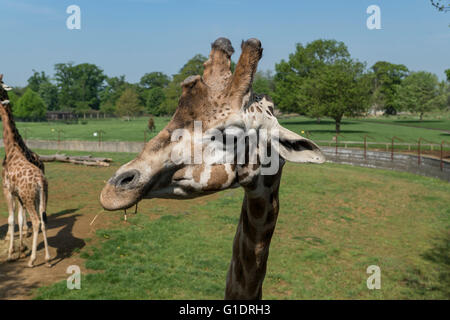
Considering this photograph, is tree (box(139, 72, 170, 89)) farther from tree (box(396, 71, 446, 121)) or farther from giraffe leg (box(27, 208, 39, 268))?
giraffe leg (box(27, 208, 39, 268))

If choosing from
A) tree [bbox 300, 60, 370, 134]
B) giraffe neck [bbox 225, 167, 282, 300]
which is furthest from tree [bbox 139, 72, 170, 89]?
giraffe neck [bbox 225, 167, 282, 300]

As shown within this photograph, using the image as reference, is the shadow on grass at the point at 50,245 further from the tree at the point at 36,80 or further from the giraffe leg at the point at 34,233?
the tree at the point at 36,80

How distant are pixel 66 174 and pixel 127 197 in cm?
1926

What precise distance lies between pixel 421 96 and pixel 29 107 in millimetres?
93450

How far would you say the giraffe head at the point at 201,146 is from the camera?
7.13ft

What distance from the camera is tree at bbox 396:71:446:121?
84750mm

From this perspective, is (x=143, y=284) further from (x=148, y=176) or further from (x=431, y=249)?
(x=431, y=249)

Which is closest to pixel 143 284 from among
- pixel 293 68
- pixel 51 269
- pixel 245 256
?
pixel 51 269

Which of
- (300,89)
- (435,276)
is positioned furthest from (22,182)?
(300,89)

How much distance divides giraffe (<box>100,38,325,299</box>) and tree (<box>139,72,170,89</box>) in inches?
4943

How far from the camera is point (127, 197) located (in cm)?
210

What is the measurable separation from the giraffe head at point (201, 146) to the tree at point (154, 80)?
126m
